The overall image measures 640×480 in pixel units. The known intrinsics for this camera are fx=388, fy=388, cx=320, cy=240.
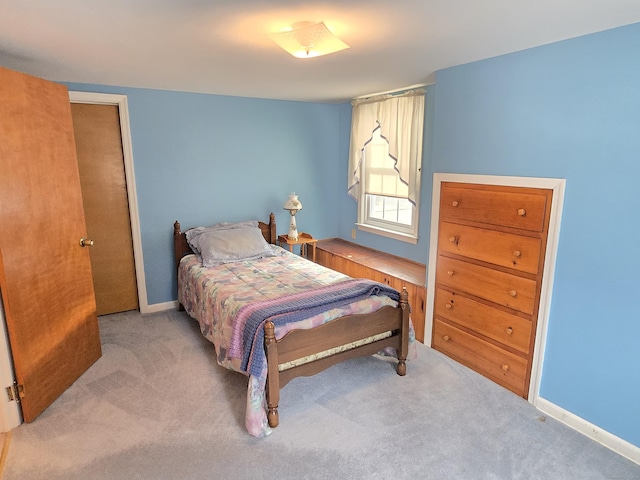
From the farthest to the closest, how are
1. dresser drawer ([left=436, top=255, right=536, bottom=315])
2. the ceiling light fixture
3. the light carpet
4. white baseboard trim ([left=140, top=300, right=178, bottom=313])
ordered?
white baseboard trim ([left=140, top=300, right=178, bottom=313]) → dresser drawer ([left=436, top=255, right=536, bottom=315]) → the light carpet → the ceiling light fixture

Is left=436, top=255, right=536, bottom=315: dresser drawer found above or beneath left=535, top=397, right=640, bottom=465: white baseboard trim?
above

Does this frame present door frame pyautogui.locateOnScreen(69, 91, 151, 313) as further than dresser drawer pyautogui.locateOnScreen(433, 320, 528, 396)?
Yes

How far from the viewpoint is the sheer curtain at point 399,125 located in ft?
11.1

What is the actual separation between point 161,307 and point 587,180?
3.60 meters

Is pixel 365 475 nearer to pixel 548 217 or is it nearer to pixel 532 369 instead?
pixel 532 369

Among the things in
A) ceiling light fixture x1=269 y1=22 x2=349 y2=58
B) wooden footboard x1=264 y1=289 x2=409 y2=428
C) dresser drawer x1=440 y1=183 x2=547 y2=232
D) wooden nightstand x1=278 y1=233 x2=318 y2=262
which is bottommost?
wooden footboard x1=264 y1=289 x2=409 y2=428

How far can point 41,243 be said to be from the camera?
231cm

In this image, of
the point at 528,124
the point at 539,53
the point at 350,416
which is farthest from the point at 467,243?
the point at 350,416

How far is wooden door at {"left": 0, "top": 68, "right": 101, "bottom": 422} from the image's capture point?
2080 millimetres

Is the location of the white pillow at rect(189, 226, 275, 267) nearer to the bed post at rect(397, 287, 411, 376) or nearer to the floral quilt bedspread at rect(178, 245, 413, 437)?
the floral quilt bedspread at rect(178, 245, 413, 437)

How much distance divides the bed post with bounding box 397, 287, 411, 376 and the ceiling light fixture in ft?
5.10

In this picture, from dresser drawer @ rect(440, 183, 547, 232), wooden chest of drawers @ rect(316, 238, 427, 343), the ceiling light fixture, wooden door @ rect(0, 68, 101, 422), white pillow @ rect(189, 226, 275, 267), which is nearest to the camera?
the ceiling light fixture

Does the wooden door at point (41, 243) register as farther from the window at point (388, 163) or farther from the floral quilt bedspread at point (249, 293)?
the window at point (388, 163)

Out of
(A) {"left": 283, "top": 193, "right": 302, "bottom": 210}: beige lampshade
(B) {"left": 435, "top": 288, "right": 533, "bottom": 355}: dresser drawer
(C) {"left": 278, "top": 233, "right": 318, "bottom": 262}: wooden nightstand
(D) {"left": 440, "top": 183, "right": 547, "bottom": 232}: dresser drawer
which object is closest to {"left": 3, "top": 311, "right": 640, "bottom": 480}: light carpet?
(B) {"left": 435, "top": 288, "right": 533, "bottom": 355}: dresser drawer
